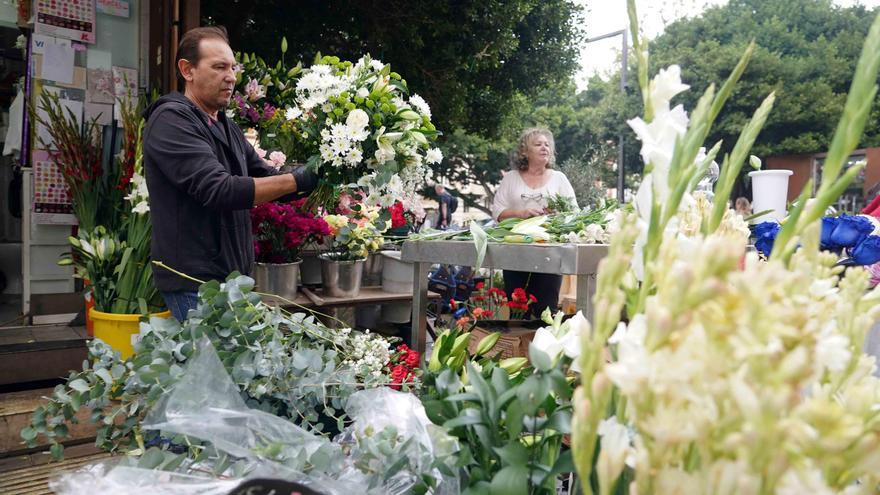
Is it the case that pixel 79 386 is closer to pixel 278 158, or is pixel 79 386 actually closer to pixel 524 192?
pixel 278 158

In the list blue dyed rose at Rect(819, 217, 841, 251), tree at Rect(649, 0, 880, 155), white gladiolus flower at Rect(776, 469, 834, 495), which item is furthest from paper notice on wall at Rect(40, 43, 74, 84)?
tree at Rect(649, 0, 880, 155)

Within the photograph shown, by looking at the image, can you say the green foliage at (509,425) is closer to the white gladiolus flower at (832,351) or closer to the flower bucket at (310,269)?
the white gladiolus flower at (832,351)

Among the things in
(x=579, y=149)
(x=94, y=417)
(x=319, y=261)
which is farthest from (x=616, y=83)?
(x=94, y=417)

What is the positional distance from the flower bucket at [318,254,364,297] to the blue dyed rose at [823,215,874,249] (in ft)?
7.72

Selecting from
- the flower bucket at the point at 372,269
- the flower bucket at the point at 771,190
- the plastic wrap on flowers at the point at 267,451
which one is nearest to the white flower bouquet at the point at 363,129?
the flower bucket at the point at 771,190

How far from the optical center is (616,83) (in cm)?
2527

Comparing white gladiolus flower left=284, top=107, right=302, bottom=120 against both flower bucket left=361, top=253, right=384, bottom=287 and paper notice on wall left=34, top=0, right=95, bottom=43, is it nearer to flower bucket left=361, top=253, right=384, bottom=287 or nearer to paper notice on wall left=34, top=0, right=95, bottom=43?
flower bucket left=361, top=253, right=384, bottom=287

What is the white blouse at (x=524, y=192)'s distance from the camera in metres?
4.21

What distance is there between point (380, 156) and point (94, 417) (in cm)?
115

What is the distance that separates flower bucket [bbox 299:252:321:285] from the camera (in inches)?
138

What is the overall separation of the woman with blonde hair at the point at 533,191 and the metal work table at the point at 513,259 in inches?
69.9

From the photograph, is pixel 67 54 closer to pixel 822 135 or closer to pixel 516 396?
pixel 516 396

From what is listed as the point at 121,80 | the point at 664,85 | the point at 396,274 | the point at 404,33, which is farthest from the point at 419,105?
the point at 404,33

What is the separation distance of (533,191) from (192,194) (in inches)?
106
